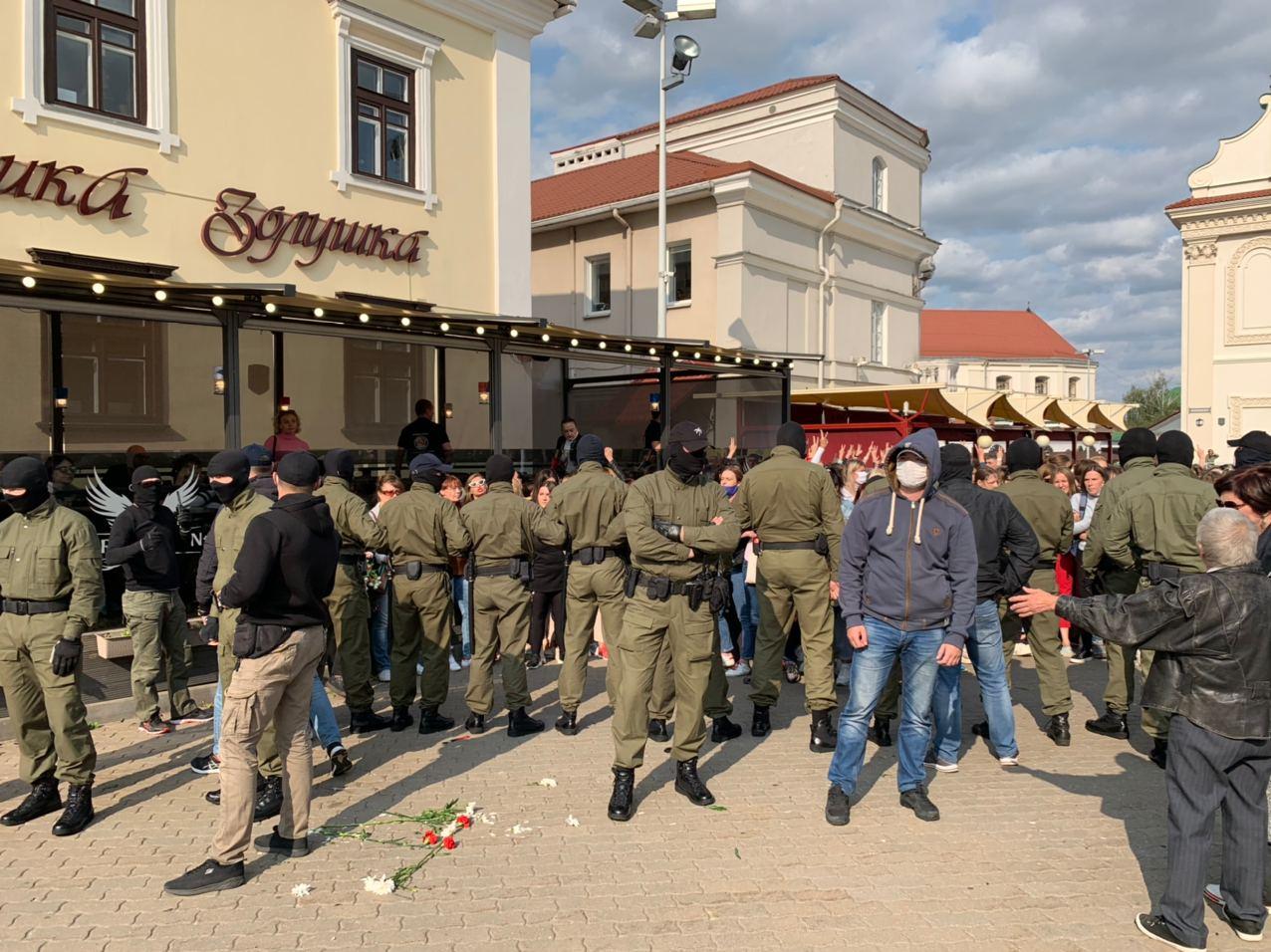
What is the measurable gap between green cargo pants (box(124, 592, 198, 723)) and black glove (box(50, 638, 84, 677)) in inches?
73.3

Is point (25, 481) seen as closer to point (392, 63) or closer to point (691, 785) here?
point (691, 785)

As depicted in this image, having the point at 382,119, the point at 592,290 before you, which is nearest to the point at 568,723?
the point at 382,119

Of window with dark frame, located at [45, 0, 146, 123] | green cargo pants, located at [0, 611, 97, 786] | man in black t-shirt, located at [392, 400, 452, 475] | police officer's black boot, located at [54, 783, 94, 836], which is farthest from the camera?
man in black t-shirt, located at [392, 400, 452, 475]

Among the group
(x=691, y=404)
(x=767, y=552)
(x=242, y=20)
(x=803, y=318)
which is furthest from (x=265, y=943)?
(x=803, y=318)

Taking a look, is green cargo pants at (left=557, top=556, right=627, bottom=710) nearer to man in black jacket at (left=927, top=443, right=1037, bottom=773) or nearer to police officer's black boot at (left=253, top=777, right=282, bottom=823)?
police officer's black boot at (left=253, top=777, right=282, bottom=823)

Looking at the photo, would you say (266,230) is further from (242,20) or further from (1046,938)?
(1046,938)

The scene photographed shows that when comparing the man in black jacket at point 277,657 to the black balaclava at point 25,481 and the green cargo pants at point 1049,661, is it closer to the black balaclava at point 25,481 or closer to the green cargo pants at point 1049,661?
the black balaclava at point 25,481

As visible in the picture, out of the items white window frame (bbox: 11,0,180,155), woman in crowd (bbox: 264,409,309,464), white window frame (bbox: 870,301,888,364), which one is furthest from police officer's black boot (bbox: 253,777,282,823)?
white window frame (bbox: 870,301,888,364)

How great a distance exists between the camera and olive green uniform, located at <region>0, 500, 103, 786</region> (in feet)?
16.3

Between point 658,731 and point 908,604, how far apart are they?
7.48ft

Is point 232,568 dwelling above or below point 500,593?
above

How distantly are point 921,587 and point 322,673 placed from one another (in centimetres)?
510

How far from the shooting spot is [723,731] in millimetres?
6391

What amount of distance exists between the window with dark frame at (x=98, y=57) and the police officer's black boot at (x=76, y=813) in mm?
8249
